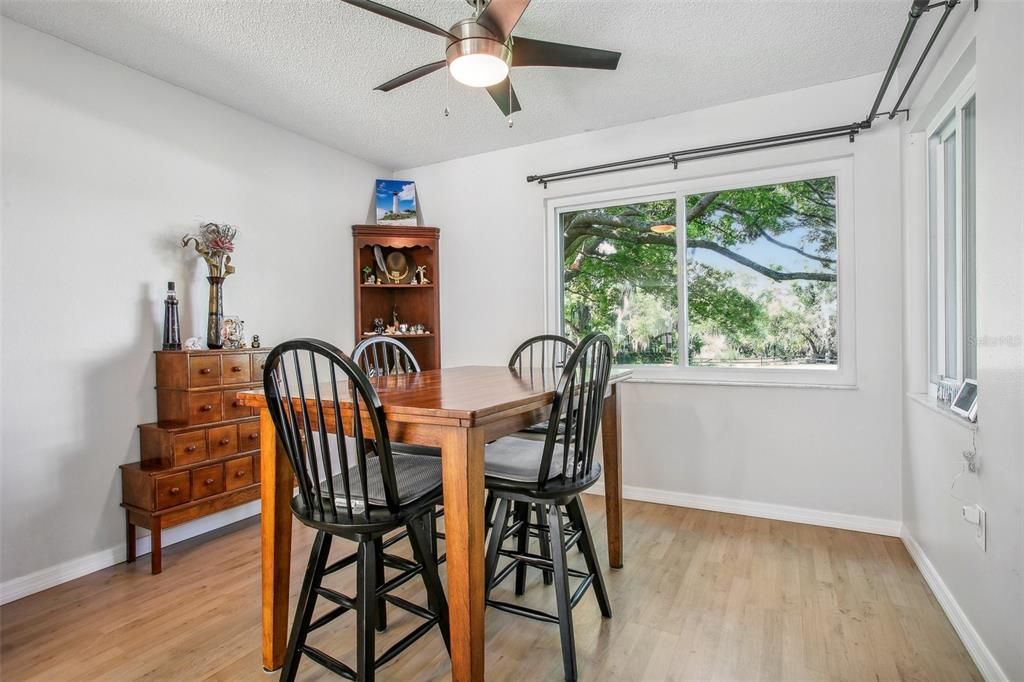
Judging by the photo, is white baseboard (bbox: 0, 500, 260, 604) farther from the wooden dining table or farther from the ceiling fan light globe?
the ceiling fan light globe

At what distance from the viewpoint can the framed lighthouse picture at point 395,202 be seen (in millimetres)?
4117

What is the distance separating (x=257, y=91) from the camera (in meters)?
2.92

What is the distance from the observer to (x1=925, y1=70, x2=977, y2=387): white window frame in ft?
6.80

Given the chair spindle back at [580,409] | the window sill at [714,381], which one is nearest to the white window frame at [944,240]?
the window sill at [714,381]

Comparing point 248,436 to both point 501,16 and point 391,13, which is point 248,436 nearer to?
point 391,13

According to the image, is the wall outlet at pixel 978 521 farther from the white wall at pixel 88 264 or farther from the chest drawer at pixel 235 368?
the white wall at pixel 88 264

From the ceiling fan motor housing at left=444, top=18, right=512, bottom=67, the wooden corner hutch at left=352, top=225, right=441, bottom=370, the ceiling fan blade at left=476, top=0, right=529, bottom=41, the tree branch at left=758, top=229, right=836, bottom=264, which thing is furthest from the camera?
the wooden corner hutch at left=352, top=225, right=441, bottom=370

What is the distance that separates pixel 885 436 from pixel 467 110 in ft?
9.61

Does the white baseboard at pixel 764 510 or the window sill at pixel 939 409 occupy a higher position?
the window sill at pixel 939 409

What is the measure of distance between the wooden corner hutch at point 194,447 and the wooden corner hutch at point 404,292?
49.5 inches

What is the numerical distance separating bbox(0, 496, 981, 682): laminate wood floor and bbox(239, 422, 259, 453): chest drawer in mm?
523

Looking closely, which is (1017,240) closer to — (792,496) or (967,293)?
(967,293)

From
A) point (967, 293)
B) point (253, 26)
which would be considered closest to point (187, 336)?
point (253, 26)

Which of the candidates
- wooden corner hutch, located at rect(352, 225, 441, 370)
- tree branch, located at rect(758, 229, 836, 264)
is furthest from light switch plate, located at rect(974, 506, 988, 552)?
wooden corner hutch, located at rect(352, 225, 441, 370)
